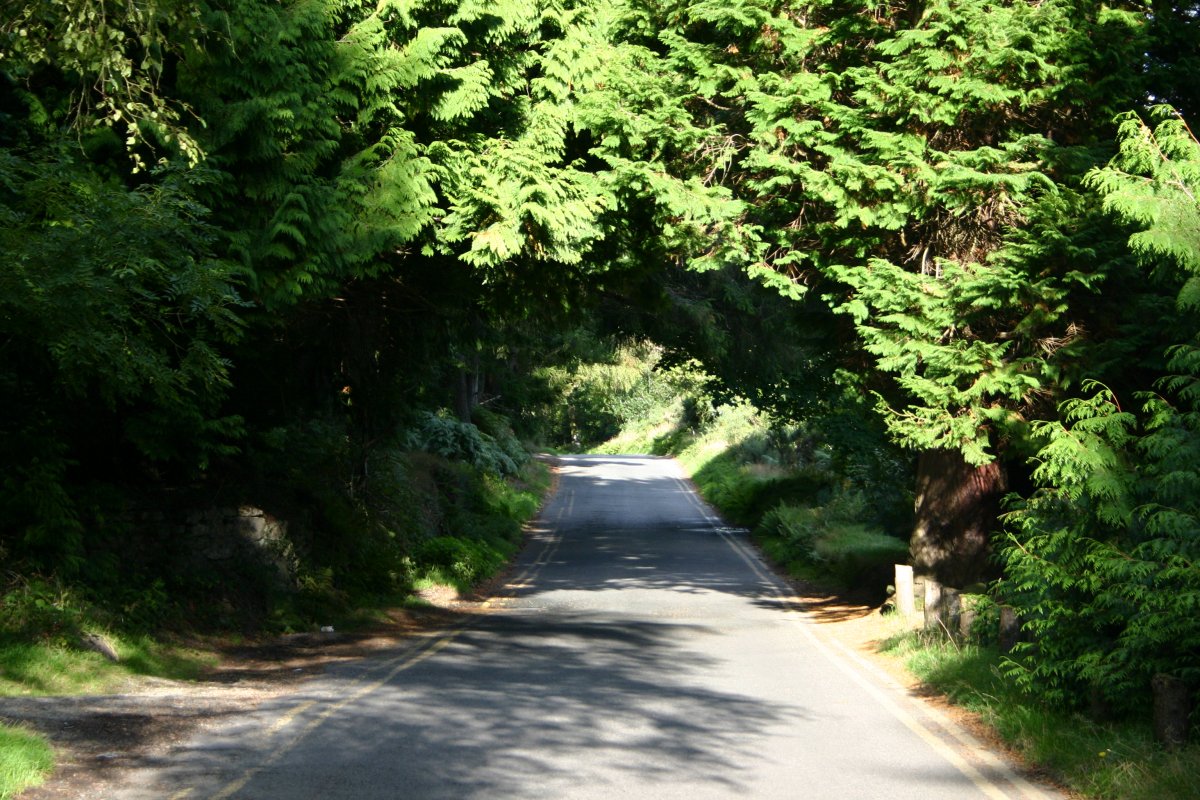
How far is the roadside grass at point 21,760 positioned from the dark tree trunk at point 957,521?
11426 millimetres

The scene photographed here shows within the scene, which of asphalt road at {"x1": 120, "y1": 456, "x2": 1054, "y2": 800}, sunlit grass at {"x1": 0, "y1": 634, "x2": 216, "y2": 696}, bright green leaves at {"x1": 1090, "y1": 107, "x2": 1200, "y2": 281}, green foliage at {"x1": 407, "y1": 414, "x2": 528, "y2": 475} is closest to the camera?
asphalt road at {"x1": 120, "y1": 456, "x2": 1054, "y2": 800}

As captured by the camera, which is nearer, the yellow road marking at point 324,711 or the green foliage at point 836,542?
the yellow road marking at point 324,711

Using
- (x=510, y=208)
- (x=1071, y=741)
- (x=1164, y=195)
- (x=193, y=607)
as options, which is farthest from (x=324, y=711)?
(x=1164, y=195)

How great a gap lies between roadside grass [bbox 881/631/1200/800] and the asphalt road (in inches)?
13.4

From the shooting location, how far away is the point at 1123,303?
1331 centimetres

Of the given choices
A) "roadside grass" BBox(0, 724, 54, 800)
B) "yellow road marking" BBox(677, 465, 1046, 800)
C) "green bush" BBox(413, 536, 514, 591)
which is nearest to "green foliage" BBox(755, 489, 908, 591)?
"yellow road marking" BBox(677, 465, 1046, 800)

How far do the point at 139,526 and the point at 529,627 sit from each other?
4.99 meters

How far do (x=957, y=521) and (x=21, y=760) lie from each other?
12.0 m

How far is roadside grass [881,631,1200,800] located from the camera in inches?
284

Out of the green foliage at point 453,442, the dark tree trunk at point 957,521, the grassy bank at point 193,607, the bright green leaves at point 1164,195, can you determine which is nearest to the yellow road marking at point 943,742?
the dark tree trunk at point 957,521

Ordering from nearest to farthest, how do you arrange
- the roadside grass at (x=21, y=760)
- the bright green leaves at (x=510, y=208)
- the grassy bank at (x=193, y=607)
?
the roadside grass at (x=21, y=760) < the grassy bank at (x=193, y=607) < the bright green leaves at (x=510, y=208)

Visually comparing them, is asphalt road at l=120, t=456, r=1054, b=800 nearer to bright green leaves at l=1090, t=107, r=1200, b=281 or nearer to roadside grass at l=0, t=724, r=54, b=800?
roadside grass at l=0, t=724, r=54, b=800

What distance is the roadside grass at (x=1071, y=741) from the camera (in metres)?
7.22

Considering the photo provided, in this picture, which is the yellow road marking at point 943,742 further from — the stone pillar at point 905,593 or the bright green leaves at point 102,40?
the bright green leaves at point 102,40
